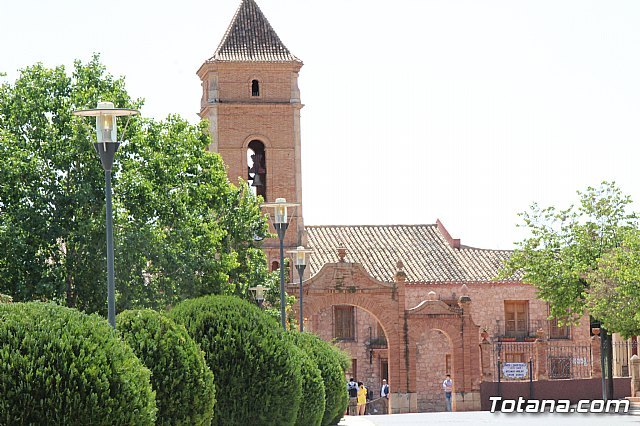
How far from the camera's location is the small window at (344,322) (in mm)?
68438

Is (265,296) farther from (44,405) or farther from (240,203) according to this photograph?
(44,405)

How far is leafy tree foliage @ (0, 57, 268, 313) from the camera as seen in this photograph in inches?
1387

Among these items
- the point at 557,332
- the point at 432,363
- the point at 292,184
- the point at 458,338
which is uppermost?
the point at 292,184

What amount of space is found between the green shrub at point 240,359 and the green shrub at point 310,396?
12.0 feet

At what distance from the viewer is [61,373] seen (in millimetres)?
13609

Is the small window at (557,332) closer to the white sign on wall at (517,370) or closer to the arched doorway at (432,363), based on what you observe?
the arched doorway at (432,363)

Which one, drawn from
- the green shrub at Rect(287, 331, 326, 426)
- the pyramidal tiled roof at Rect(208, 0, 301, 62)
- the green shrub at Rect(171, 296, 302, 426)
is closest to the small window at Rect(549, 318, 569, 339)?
the pyramidal tiled roof at Rect(208, 0, 301, 62)

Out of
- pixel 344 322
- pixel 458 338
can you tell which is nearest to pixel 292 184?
pixel 458 338

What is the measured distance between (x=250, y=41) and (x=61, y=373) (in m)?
46.6

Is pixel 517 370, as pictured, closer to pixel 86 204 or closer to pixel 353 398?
pixel 353 398

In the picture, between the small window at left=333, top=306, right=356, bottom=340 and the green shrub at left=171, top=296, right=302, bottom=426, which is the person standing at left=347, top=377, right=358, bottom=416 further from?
the green shrub at left=171, top=296, right=302, bottom=426

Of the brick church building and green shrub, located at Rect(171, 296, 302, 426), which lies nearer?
green shrub, located at Rect(171, 296, 302, 426)

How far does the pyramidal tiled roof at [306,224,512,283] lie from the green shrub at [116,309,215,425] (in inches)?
1943

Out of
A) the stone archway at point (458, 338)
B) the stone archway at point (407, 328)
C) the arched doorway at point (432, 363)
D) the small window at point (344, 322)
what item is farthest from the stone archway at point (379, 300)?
the small window at point (344, 322)
